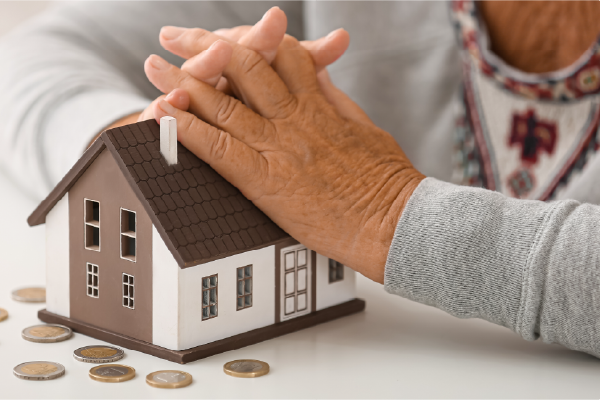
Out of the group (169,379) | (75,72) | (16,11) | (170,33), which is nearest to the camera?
(169,379)

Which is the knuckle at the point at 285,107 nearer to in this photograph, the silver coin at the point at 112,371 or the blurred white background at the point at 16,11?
the silver coin at the point at 112,371

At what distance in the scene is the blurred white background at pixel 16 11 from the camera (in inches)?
91.1

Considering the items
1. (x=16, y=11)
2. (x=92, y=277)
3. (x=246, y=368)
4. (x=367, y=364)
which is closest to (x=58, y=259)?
(x=92, y=277)

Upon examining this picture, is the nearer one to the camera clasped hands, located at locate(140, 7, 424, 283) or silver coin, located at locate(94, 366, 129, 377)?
silver coin, located at locate(94, 366, 129, 377)

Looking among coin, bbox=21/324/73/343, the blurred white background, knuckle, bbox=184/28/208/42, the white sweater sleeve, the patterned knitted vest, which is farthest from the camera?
the blurred white background

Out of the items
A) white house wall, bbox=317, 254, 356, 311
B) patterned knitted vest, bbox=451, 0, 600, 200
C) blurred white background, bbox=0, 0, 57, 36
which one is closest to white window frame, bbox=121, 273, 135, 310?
white house wall, bbox=317, 254, 356, 311

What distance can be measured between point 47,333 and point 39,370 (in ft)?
0.33

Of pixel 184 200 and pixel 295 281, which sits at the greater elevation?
pixel 184 200

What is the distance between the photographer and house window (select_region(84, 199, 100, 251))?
0.77 metres

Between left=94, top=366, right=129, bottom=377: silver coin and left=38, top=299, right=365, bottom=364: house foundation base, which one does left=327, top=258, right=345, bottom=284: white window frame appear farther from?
left=94, top=366, right=129, bottom=377: silver coin

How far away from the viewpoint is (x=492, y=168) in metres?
1.36

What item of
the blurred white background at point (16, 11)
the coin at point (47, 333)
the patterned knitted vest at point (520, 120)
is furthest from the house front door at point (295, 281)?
the blurred white background at point (16, 11)

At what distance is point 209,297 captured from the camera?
729 millimetres

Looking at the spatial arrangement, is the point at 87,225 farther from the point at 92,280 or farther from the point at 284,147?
the point at 284,147
